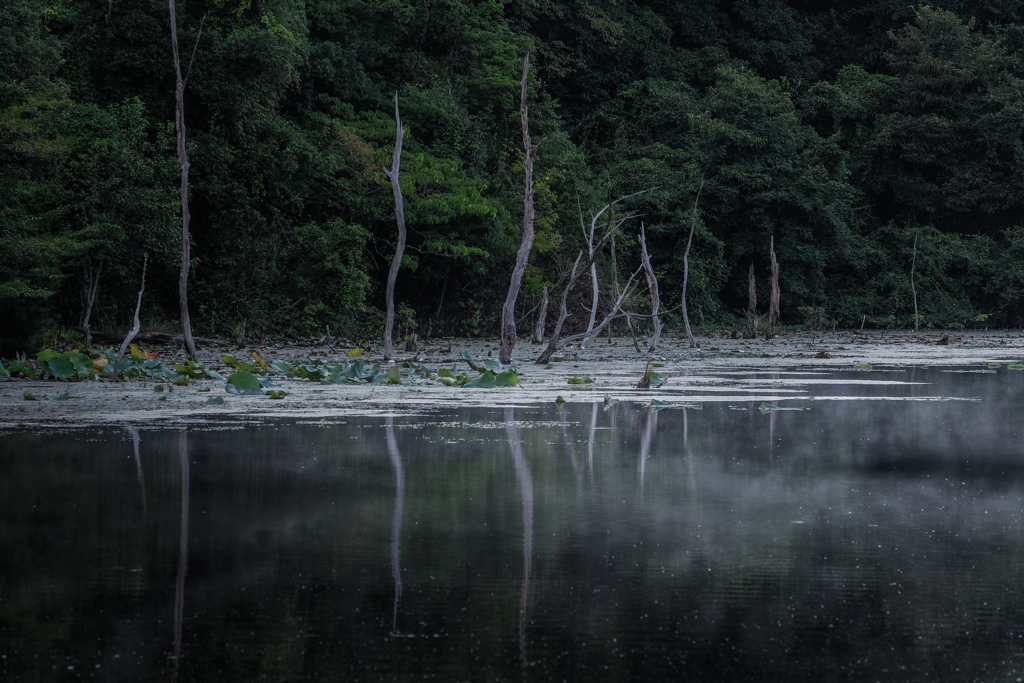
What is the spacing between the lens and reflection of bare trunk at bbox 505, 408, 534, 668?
4734mm

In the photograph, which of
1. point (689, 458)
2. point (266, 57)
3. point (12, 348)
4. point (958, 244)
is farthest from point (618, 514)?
point (958, 244)

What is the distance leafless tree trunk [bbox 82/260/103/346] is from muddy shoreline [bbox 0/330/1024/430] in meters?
1.40

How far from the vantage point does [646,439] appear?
10.9m

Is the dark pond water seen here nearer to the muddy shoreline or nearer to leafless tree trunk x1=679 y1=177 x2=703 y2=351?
the muddy shoreline

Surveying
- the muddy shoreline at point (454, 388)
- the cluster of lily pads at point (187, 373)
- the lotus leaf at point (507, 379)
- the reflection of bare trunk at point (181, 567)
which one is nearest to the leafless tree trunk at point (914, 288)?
Answer: the muddy shoreline at point (454, 388)

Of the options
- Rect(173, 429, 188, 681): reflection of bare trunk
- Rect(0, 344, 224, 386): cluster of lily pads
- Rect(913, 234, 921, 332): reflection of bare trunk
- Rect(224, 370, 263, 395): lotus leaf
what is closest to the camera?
Rect(173, 429, 188, 681): reflection of bare trunk

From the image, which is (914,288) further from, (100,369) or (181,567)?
(181,567)

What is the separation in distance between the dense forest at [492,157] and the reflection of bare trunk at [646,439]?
12924mm

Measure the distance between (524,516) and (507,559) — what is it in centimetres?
114

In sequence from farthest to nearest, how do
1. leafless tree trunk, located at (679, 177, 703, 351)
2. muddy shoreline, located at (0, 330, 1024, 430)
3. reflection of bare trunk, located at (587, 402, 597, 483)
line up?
leafless tree trunk, located at (679, 177, 703, 351), muddy shoreline, located at (0, 330, 1024, 430), reflection of bare trunk, located at (587, 402, 597, 483)

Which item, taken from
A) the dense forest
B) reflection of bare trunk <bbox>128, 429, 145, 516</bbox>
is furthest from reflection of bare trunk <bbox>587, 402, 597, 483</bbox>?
the dense forest

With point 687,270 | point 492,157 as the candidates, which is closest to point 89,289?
point 492,157

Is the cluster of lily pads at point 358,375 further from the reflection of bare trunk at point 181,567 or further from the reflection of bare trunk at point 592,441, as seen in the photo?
the reflection of bare trunk at point 181,567

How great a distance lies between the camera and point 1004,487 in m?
8.28
